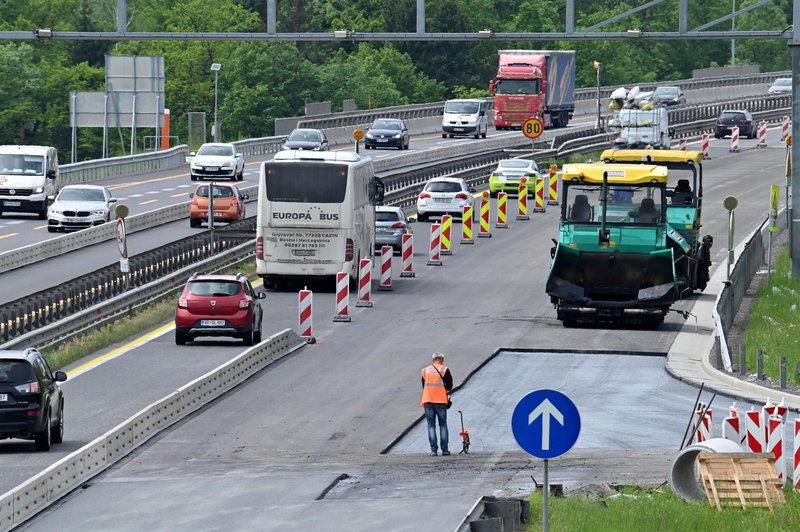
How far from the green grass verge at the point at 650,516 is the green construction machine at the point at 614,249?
15.8 m

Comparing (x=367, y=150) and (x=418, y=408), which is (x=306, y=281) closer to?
(x=418, y=408)

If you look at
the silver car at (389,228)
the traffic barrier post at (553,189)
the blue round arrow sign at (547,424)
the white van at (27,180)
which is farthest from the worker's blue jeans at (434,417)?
the traffic barrier post at (553,189)

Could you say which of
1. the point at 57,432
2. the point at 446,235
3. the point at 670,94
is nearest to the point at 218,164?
the point at 446,235

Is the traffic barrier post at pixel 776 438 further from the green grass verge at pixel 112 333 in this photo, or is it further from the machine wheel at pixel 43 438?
the green grass verge at pixel 112 333

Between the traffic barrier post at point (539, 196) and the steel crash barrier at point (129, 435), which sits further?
the traffic barrier post at point (539, 196)

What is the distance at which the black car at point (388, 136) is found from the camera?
85.9 meters

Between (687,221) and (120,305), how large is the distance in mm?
12544

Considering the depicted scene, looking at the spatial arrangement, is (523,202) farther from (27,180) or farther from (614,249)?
(614,249)

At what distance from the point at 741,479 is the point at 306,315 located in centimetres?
1628

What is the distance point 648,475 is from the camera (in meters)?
21.8

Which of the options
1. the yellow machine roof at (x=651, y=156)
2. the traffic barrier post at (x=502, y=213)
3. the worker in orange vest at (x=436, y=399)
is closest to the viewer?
the worker in orange vest at (x=436, y=399)

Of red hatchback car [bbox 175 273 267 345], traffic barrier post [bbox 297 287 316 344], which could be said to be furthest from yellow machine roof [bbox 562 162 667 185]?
red hatchback car [bbox 175 273 267 345]

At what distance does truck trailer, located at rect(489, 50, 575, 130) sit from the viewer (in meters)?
90.3

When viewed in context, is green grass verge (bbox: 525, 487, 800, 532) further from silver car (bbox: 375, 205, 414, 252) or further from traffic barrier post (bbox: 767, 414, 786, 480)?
silver car (bbox: 375, 205, 414, 252)
